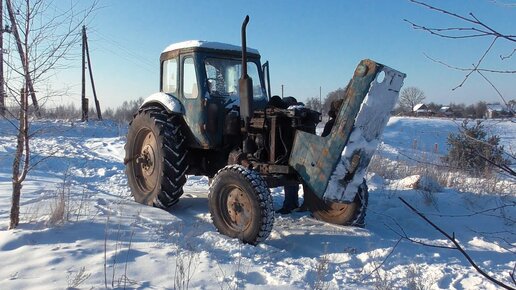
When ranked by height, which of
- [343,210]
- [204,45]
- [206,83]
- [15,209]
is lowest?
[343,210]

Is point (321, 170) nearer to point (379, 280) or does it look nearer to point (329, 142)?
point (329, 142)

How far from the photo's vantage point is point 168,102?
635 cm

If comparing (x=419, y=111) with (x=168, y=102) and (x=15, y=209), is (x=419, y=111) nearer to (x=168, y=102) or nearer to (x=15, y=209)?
(x=15, y=209)

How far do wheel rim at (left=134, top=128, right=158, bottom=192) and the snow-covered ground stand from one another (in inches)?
15.1

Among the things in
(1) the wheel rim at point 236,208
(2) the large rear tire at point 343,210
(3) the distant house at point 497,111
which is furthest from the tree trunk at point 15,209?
(3) the distant house at point 497,111

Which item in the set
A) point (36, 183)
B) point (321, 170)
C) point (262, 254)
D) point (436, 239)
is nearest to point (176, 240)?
point (262, 254)

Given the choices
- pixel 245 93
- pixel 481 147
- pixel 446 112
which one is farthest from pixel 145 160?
pixel 481 147

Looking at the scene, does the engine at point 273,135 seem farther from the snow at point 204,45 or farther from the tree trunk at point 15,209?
the tree trunk at point 15,209

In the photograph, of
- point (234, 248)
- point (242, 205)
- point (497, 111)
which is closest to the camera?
point (497, 111)

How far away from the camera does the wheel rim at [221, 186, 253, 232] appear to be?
490 cm

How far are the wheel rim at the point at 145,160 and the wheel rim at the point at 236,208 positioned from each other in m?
1.77

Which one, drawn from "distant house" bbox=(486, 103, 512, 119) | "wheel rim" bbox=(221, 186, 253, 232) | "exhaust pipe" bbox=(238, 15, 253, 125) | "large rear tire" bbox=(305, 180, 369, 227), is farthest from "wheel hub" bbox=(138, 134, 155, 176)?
"distant house" bbox=(486, 103, 512, 119)

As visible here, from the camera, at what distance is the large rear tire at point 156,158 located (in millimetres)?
5961

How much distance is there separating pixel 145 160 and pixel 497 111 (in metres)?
5.61
